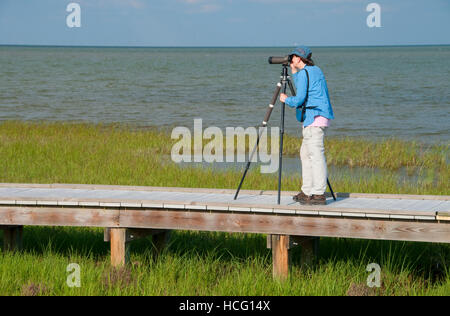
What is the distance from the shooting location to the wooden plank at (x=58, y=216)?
7617 mm

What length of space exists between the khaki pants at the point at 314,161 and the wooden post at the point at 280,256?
1.91 feet

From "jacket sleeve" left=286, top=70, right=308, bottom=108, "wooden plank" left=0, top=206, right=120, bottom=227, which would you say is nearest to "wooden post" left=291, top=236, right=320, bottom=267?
"jacket sleeve" left=286, top=70, right=308, bottom=108

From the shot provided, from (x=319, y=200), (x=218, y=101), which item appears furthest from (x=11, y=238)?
(x=218, y=101)

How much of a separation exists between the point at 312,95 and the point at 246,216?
53.3 inches

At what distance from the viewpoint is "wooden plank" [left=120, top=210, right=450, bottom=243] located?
22.7ft

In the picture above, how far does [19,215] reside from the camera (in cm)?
779

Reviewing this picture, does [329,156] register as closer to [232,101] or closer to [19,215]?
[19,215]

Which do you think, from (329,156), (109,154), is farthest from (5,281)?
(329,156)

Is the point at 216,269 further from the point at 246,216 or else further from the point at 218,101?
the point at 218,101

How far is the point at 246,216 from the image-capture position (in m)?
7.32

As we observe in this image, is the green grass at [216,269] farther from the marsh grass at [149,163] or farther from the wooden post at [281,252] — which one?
the marsh grass at [149,163]

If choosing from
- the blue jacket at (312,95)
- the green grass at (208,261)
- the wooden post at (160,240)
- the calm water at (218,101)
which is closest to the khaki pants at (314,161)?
the blue jacket at (312,95)

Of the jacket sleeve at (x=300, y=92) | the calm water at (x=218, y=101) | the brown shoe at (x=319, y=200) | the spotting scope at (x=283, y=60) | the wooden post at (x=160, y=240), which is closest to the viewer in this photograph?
the jacket sleeve at (x=300, y=92)

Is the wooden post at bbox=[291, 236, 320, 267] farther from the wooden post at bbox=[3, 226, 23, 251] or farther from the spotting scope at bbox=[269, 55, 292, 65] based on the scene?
the wooden post at bbox=[3, 226, 23, 251]
